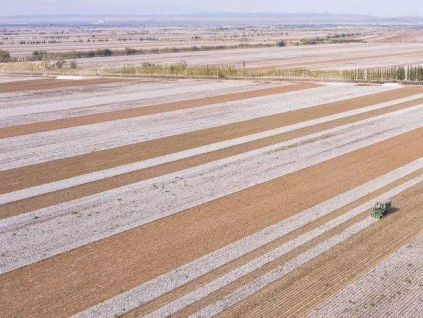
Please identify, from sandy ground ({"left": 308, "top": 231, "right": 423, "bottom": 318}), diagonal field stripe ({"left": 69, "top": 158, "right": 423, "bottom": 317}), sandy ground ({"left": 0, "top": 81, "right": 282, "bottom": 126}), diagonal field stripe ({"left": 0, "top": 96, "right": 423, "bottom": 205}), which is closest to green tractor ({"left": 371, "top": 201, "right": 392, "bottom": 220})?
diagonal field stripe ({"left": 69, "top": 158, "right": 423, "bottom": 317})

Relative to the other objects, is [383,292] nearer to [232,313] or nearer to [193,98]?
[232,313]

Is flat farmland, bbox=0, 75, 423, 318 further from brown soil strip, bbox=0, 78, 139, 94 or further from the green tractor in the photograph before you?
brown soil strip, bbox=0, 78, 139, 94

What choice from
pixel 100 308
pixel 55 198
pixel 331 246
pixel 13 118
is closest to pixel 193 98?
pixel 13 118

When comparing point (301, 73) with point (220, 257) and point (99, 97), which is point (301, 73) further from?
point (220, 257)

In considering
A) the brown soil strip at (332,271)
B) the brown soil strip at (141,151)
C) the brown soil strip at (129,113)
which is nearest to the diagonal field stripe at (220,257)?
the brown soil strip at (332,271)

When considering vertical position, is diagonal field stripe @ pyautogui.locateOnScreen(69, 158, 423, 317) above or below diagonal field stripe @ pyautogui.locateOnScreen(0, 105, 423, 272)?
below

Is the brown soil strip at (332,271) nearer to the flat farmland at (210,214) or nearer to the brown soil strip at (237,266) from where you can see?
the flat farmland at (210,214)

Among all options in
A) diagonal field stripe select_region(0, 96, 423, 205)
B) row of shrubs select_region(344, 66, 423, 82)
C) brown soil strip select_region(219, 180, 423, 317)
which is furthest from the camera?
row of shrubs select_region(344, 66, 423, 82)
